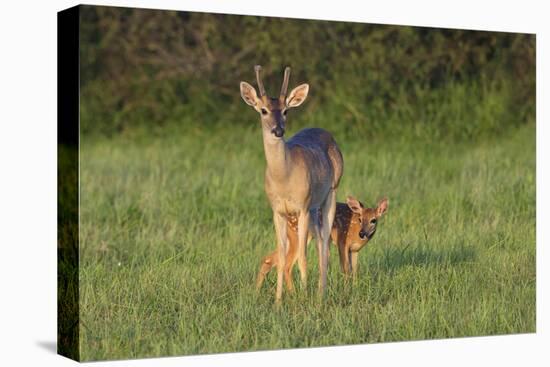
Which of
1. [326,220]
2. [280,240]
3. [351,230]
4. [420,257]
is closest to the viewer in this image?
[280,240]

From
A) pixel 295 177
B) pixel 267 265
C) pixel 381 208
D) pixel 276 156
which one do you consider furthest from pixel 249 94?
pixel 381 208

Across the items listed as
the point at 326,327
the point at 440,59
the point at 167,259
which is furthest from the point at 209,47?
the point at 326,327

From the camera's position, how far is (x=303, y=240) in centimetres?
930

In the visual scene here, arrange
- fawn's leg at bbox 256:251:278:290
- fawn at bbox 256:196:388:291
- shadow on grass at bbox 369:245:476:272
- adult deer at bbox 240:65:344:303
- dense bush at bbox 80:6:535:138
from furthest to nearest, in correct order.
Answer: dense bush at bbox 80:6:535:138 → shadow on grass at bbox 369:245:476:272 → fawn at bbox 256:196:388:291 → fawn's leg at bbox 256:251:278:290 → adult deer at bbox 240:65:344:303

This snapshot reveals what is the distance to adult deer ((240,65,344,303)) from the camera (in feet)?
30.0

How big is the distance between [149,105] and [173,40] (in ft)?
2.97

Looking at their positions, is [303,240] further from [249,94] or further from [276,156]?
[249,94]

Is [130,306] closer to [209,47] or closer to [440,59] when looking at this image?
[440,59]

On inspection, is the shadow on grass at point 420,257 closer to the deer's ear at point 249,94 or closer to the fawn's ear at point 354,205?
the fawn's ear at point 354,205

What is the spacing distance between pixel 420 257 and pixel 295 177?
1.73m

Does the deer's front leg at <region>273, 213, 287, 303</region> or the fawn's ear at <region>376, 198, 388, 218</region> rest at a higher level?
the fawn's ear at <region>376, 198, 388, 218</region>

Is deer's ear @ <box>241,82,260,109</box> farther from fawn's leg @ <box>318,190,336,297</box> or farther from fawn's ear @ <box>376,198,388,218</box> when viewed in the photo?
fawn's ear @ <box>376,198,388,218</box>

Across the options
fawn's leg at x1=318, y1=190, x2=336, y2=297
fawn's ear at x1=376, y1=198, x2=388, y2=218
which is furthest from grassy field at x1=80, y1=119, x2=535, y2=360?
fawn's ear at x1=376, y1=198, x2=388, y2=218

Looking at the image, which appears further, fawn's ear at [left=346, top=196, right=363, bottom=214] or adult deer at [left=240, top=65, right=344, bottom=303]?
fawn's ear at [left=346, top=196, right=363, bottom=214]
